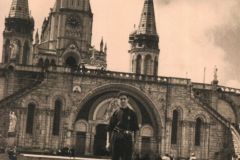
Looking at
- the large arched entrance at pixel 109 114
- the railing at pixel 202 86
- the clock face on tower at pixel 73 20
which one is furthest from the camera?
the clock face on tower at pixel 73 20

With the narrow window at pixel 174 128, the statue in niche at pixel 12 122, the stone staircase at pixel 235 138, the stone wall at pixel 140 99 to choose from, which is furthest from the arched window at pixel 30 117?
the stone staircase at pixel 235 138

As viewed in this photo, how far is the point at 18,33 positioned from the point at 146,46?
55.7 feet

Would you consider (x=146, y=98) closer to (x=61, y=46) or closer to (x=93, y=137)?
(x=93, y=137)

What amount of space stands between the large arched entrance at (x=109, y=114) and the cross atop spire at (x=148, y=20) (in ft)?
49.4

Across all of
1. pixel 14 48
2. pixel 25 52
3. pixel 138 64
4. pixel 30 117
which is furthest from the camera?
pixel 25 52

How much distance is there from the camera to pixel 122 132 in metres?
23.4

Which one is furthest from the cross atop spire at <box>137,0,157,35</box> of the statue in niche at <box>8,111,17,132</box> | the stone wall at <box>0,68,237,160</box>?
the statue in niche at <box>8,111,17,132</box>

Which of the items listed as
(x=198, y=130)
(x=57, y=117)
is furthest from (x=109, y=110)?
(x=198, y=130)

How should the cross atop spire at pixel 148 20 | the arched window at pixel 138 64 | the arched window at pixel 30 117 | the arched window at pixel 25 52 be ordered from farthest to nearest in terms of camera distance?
the cross atop spire at pixel 148 20, the arched window at pixel 25 52, the arched window at pixel 138 64, the arched window at pixel 30 117

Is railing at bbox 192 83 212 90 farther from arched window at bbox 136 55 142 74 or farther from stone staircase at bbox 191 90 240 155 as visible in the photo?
arched window at bbox 136 55 142 74

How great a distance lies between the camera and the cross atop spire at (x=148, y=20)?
297ft

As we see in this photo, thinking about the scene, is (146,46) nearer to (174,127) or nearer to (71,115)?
(174,127)

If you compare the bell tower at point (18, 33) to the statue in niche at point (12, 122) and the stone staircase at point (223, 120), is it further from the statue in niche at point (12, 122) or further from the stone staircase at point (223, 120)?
the stone staircase at point (223, 120)

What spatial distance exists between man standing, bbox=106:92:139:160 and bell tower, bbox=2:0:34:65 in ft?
214
